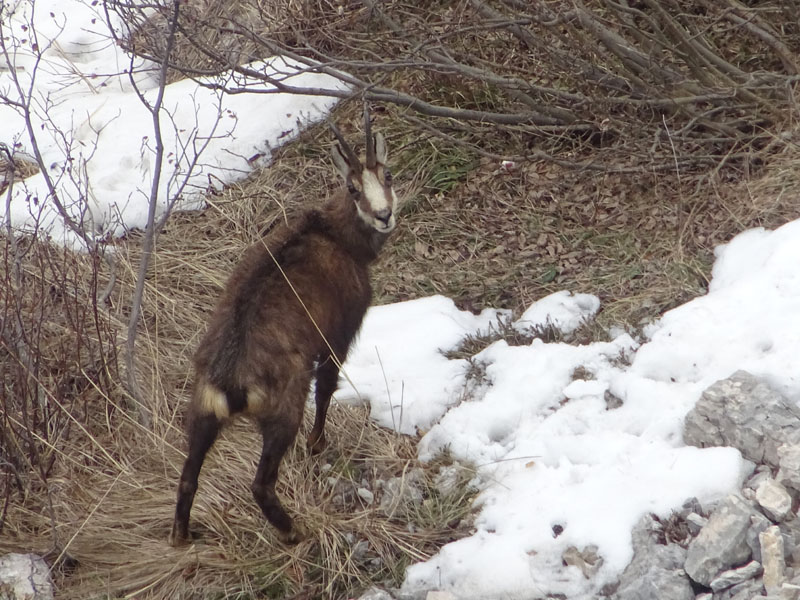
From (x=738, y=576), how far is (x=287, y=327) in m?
2.09

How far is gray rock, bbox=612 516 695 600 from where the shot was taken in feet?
11.6

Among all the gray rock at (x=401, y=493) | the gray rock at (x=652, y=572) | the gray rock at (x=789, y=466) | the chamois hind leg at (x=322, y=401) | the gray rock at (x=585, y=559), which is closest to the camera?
the gray rock at (x=652, y=572)

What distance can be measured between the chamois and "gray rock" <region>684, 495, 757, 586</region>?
5.58ft

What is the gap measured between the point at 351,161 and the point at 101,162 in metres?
3.35

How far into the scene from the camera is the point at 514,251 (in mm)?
6488

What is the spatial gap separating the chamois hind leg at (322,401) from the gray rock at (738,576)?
2115 mm

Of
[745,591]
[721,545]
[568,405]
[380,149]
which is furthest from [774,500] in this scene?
[380,149]

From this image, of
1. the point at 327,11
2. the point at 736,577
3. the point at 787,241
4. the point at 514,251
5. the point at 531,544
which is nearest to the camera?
the point at 736,577

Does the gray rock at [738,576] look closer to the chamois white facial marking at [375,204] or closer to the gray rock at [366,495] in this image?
the gray rock at [366,495]

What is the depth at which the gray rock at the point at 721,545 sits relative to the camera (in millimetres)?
3502

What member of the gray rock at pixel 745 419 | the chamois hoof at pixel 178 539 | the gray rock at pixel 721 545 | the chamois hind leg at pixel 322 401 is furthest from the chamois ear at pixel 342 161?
the gray rock at pixel 721 545

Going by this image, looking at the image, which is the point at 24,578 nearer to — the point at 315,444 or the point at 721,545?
the point at 315,444

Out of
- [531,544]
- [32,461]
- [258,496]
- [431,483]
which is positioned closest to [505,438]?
[431,483]

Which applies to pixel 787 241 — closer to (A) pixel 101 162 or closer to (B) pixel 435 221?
(B) pixel 435 221
